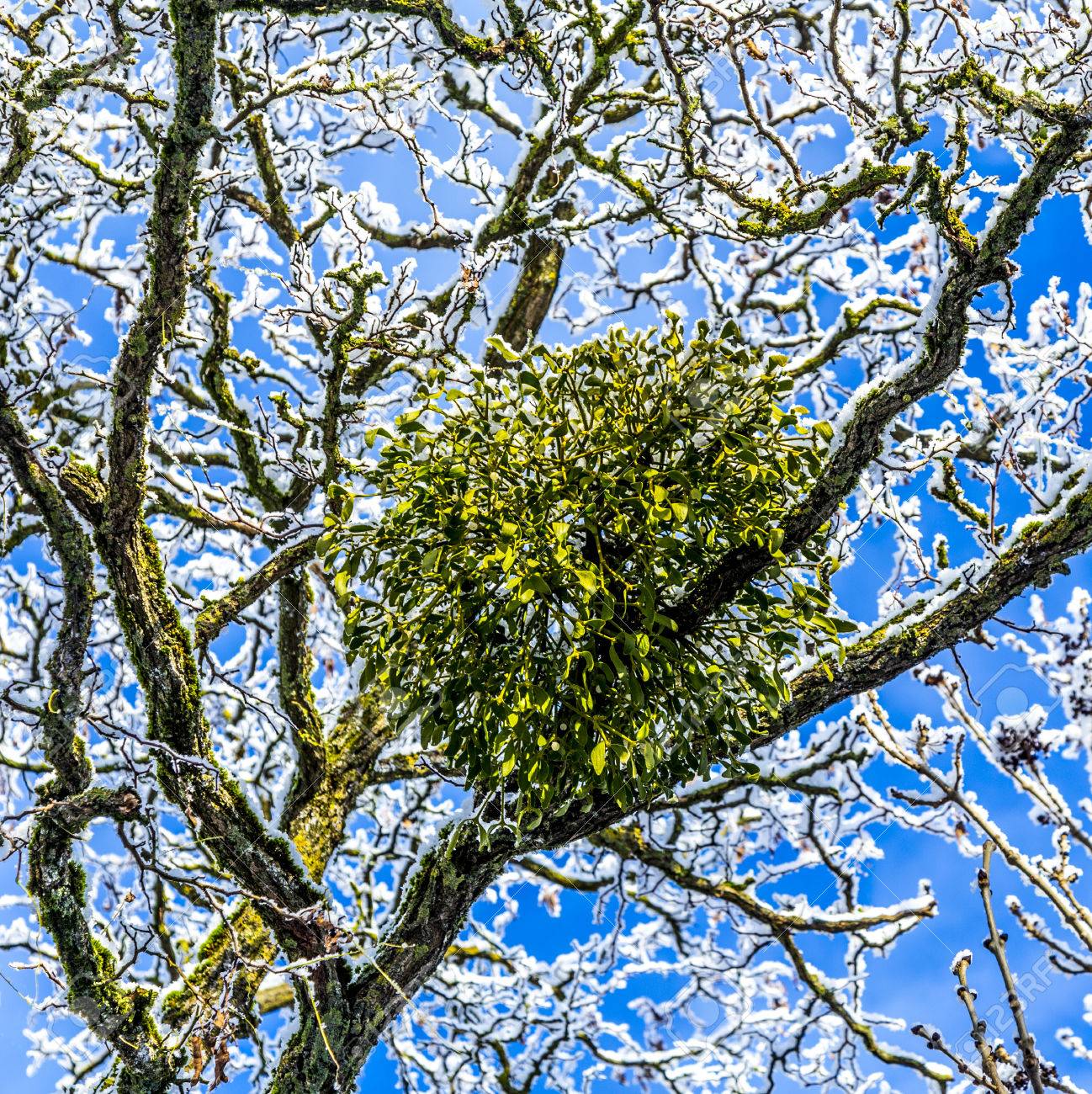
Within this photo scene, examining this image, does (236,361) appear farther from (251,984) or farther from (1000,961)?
(1000,961)

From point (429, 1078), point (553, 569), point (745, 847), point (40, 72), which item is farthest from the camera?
point (745, 847)

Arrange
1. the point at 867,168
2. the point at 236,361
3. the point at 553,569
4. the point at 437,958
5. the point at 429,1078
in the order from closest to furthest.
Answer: the point at 553,569 < the point at 437,958 < the point at 867,168 < the point at 236,361 < the point at 429,1078

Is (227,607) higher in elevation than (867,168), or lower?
lower

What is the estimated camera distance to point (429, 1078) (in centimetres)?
568

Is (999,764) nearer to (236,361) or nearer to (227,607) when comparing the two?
(227,607)

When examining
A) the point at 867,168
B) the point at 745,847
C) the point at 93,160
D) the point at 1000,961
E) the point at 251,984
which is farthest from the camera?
the point at 745,847

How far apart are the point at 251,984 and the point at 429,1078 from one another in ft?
7.73

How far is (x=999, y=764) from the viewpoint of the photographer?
9.58 ft

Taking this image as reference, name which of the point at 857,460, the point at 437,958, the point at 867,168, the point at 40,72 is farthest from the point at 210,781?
the point at 40,72

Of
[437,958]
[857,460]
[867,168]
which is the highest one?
[867,168]

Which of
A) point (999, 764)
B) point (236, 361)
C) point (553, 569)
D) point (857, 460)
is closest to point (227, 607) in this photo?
point (236, 361)

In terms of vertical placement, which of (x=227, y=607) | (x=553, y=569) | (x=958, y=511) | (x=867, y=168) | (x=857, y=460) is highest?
(x=867, y=168)

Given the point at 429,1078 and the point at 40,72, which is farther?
the point at 429,1078

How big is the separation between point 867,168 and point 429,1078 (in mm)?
4946
